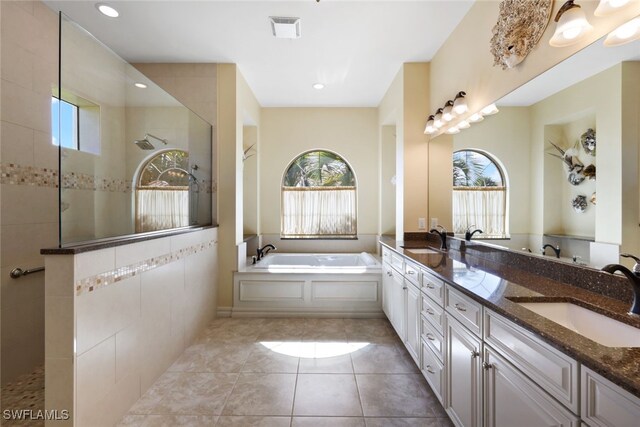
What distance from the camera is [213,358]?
2.46 m

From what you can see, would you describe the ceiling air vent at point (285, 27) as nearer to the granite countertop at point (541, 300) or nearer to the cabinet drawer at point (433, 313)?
the granite countertop at point (541, 300)

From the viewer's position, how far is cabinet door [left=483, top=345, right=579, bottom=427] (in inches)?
35.6

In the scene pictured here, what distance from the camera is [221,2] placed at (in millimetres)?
2195

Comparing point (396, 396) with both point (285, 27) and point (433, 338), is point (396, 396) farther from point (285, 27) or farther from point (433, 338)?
point (285, 27)

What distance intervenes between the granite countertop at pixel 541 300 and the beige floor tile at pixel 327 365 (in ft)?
3.28

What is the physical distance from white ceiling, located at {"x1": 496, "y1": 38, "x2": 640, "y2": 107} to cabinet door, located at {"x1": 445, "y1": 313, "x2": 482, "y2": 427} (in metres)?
1.33

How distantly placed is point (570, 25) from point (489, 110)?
82 cm

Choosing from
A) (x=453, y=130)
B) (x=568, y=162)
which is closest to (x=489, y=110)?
(x=453, y=130)

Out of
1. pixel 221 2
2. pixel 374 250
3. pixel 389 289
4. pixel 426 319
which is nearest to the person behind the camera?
pixel 426 319

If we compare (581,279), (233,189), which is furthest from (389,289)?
(233,189)

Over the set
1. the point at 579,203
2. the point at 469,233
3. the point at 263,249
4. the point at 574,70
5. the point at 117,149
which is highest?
the point at 574,70

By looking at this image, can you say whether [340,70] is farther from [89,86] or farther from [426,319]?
[426,319]

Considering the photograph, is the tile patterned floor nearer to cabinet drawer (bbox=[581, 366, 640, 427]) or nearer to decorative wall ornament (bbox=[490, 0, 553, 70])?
cabinet drawer (bbox=[581, 366, 640, 427])

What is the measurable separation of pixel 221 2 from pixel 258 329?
9.50 feet
